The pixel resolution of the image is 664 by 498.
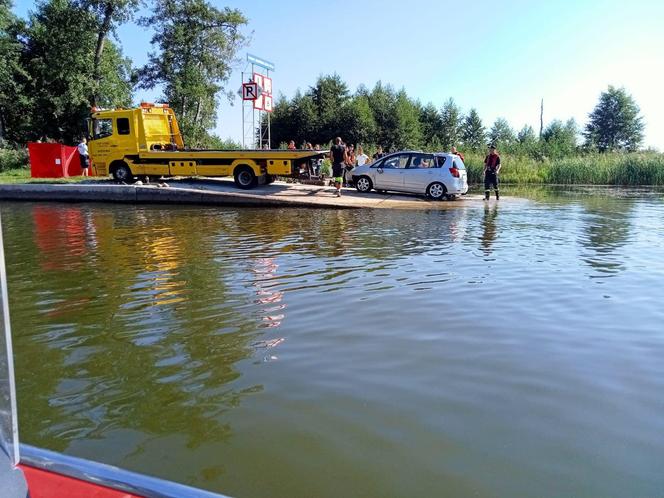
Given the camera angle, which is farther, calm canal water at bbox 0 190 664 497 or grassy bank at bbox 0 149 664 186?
grassy bank at bbox 0 149 664 186

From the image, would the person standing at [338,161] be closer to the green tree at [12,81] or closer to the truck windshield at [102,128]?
the truck windshield at [102,128]

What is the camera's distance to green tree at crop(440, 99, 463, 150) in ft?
186

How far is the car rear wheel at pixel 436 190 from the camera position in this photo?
17.4m

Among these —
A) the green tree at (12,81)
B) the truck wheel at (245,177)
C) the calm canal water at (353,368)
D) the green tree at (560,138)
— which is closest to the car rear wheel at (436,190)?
the truck wheel at (245,177)

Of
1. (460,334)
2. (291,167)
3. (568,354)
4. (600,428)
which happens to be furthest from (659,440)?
(291,167)

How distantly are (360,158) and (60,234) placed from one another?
43.4 feet

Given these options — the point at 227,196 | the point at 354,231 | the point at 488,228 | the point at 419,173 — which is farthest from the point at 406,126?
the point at 354,231

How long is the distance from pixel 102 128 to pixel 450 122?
44594 mm

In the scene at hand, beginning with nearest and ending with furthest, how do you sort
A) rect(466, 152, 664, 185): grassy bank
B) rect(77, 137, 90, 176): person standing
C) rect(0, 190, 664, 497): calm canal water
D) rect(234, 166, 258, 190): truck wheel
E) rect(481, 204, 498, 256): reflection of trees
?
rect(0, 190, 664, 497): calm canal water
rect(481, 204, 498, 256): reflection of trees
rect(234, 166, 258, 190): truck wheel
rect(77, 137, 90, 176): person standing
rect(466, 152, 664, 185): grassy bank

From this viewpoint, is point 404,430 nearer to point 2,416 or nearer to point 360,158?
point 2,416

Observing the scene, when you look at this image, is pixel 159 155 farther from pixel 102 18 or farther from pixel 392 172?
pixel 102 18

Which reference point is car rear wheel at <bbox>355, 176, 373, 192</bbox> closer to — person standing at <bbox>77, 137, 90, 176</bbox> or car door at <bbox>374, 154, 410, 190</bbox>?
car door at <bbox>374, 154, 410, 190</bbox>

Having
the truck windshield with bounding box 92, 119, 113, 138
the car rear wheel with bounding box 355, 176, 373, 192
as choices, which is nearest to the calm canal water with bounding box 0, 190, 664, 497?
the car rear wheel with bounding box 355, 176, 373, 192

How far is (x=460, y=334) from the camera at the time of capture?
458cm
